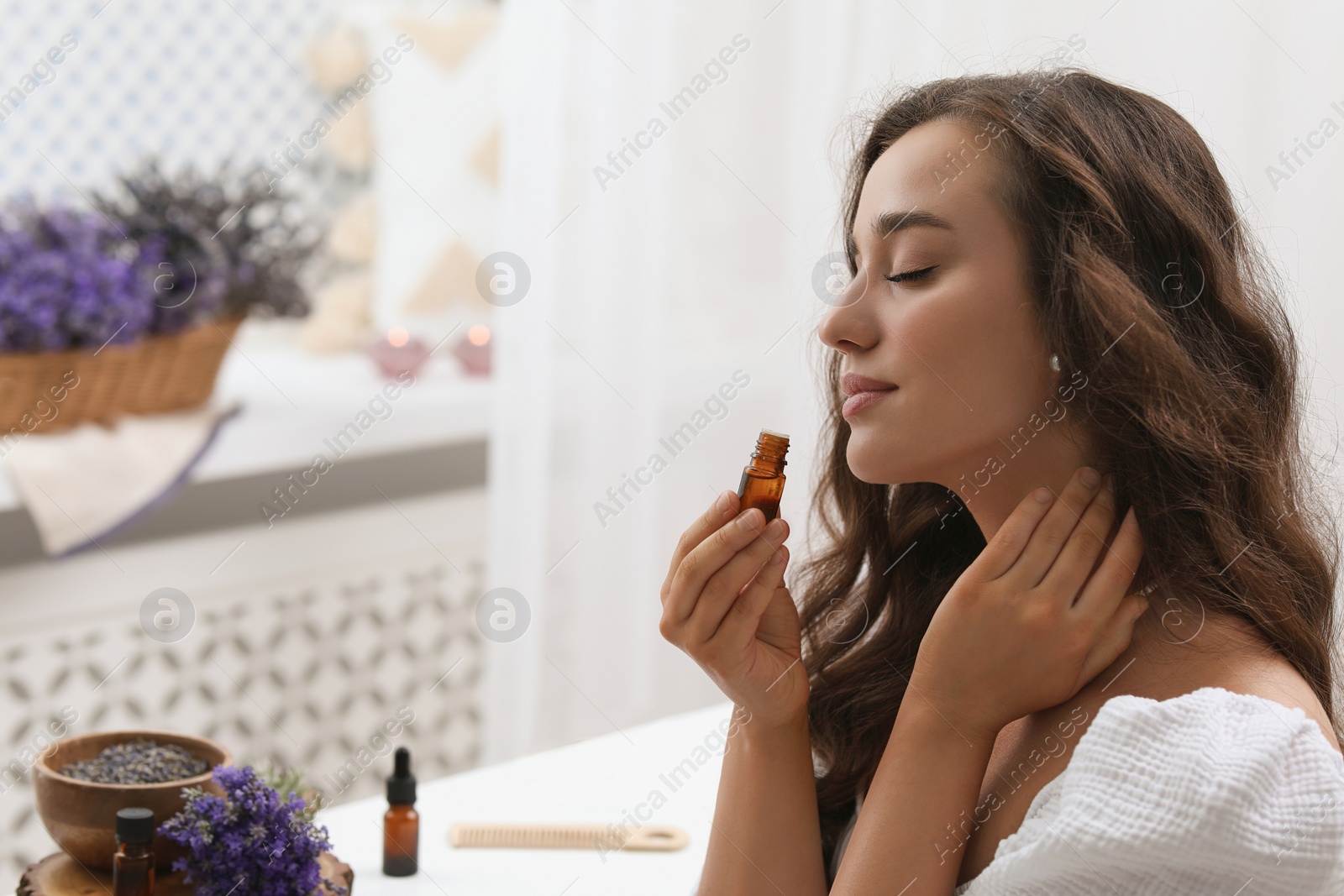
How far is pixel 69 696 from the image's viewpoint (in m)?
1.91

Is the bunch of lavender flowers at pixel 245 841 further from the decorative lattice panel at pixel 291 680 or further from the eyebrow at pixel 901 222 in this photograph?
the decorative lattice panel at pixel 291 680

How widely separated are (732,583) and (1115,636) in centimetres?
26

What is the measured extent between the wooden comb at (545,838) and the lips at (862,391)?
0.45 metres

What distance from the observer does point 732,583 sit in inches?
36.0

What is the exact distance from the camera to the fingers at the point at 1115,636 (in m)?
0.83

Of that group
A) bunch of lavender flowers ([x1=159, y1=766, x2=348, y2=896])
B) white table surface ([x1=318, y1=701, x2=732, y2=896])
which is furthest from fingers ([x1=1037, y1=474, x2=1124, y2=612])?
bunch of lavender flowers ([x1=159, y1=766, x2=348, y2=896])

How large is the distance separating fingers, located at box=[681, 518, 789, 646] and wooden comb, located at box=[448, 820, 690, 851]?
266 millimetres

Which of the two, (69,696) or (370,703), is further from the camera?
(370,703)

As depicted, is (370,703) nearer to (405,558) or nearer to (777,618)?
(405,558)

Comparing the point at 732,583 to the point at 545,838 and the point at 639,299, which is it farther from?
the point at 639,299

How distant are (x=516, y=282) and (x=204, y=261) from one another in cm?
53

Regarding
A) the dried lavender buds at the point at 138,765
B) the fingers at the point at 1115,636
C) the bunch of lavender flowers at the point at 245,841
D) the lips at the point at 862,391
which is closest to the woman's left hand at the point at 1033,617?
the fingers at the point at 1115,636

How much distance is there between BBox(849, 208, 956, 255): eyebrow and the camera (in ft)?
2.81

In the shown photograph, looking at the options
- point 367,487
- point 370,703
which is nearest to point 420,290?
point 367,487
